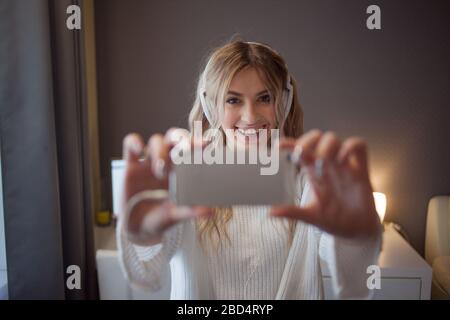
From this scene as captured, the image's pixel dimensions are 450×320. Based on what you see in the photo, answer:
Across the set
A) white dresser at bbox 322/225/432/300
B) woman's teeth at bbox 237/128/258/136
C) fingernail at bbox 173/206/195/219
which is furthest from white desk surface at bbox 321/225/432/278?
fingernail at bbox 173/206/195/219

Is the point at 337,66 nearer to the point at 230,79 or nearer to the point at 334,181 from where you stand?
the point at 230,79

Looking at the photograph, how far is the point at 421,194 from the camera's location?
694mm

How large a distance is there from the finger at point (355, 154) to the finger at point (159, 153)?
0.13 metres

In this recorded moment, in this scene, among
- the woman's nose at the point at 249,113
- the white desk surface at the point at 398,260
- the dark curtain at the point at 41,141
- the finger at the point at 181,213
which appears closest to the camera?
the finger at the point at 181,213

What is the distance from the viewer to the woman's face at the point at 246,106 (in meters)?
0.39

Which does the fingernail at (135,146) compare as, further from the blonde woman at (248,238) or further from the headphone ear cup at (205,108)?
the headphone ear cup at (205,108)

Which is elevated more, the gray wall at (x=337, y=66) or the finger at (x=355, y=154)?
the gray wall at (x=337, y=66)

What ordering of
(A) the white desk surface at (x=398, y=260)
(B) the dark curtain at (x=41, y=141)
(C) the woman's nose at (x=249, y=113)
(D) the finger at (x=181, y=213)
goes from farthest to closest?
(A) the white desk surface at (x=398, y=260), (B) the dark curtain at (x=41, y=141), (C) the woman's nose at (x=249, y=113), (D) the finger at (x=181, y=213)

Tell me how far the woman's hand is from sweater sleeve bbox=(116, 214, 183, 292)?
156 millimetres

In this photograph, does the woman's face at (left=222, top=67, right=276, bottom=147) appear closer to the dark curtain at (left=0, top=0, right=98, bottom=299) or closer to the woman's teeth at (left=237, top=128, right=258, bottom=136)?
the woman's teeth at (left=237, top=128, right=258, bottom=136)

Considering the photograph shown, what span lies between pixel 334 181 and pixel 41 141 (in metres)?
0.51

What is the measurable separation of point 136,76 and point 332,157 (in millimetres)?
636

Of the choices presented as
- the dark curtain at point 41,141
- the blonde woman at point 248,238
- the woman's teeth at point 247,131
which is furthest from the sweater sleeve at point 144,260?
the dark curtain at point 41,141

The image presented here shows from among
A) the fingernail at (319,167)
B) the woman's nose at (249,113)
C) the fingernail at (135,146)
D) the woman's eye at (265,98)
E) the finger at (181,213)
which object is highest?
the woman's eye at (265,98)
